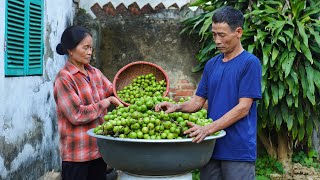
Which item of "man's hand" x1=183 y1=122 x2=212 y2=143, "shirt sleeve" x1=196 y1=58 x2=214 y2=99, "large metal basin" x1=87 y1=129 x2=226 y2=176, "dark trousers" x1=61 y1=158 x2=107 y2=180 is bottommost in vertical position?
"dark trousers" x1=61 y1=158 x2=107 y2=180

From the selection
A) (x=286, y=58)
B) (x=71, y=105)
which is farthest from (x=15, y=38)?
(x=286, y=58)

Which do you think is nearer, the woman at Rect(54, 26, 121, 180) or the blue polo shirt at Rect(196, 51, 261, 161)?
the blue polo shirt at Rect(196, 51, 261, 161)

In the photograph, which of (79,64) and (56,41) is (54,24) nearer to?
(56,41)

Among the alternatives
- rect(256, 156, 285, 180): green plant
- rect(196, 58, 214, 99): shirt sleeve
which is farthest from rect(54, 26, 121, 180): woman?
rect(256, 156, 285, 180): green plant

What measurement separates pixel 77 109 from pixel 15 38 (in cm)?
143

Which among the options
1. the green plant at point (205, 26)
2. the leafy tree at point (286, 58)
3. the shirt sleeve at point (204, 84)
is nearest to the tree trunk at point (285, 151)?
the leafy tree at point (286, 58)

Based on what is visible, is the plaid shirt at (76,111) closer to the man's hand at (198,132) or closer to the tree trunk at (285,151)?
the man's hand at (198,132)

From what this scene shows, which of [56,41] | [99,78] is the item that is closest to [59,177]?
[56,41]

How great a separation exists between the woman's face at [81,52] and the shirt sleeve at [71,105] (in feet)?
0.64

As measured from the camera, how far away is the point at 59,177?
5469 mm

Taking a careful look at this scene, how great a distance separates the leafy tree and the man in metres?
2.44

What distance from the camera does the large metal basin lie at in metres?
2.80

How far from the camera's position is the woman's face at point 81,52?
3.62m

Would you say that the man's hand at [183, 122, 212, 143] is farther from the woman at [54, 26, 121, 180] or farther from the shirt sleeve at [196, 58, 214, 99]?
the woman at [54, 26, 121, 180]
